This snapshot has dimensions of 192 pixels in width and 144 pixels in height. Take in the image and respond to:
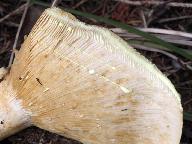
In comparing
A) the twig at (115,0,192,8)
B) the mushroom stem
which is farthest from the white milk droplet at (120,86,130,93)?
the twig at (115,0,192,8)

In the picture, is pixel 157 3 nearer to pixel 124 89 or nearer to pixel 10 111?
pixel 124 89

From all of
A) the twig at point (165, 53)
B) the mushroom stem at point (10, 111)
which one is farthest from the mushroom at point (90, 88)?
the twig at point (165, 53)

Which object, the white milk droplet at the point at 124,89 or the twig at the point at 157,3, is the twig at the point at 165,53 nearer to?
the twig at the point at 157,3

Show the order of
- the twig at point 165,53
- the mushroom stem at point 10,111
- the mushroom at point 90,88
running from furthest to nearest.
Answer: the twig at point 165,53 < the mushroom stem at point 10,111 < the mushroom at point 90,88

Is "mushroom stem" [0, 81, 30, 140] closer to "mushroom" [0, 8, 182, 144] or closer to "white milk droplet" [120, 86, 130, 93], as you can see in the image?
"mushroom" [0, 8, 182, 144]

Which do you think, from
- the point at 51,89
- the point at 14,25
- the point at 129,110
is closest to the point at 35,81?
the point at 51,89

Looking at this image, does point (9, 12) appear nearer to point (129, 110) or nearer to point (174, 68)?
point (174, 68)

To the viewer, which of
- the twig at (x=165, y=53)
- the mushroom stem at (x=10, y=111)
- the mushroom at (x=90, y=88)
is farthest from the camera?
the twig at (x=165, y=53)
